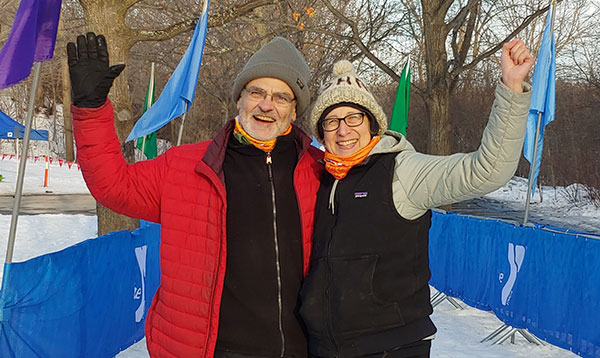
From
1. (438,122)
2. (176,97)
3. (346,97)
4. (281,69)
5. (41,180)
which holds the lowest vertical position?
(41,180)

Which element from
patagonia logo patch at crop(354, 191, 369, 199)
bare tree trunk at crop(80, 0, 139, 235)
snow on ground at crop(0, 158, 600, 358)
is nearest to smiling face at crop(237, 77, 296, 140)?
patagonia logo patch at crop(354, 191, 369, 199)

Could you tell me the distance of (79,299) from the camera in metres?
4.08

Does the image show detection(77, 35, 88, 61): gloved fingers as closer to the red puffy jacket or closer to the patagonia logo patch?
the red puffy jacket

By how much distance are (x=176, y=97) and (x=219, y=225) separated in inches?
183

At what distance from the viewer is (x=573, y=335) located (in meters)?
4.95

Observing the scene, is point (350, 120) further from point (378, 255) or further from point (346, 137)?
point (378, 255)

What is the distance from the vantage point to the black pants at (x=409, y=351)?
2129mm

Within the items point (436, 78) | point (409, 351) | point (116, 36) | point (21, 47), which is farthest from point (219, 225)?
point (436, 78)

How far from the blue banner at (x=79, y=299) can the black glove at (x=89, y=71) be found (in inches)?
74.0

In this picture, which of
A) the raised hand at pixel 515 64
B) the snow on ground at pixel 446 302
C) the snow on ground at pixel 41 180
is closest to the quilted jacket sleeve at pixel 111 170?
the raised hand at pixel 515 64

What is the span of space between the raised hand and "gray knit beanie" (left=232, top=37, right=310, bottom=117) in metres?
0.95

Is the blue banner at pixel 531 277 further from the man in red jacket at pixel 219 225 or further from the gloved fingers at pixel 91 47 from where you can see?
the gloved fingers at pixel 91 47

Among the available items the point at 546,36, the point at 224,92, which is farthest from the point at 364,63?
the point at 546,36

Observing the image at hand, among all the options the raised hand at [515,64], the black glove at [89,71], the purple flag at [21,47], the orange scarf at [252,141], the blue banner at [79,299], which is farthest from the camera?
the purple flag at [21,47]
